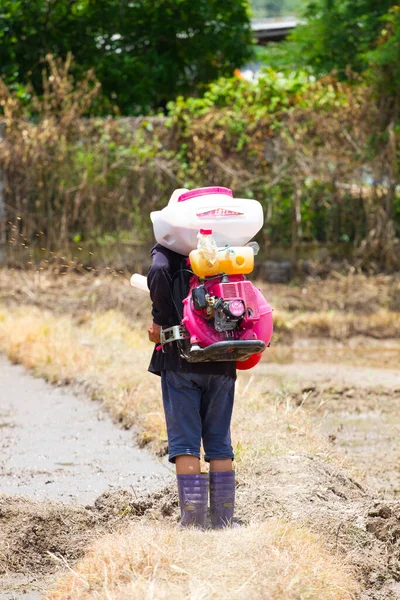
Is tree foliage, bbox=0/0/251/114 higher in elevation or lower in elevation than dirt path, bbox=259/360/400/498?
higher

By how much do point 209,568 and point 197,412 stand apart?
1116 mm

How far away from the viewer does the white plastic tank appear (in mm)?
4902

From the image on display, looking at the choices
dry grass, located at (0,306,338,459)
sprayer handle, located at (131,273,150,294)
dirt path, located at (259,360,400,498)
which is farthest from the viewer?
dirt path, located at (259,360,400,498)

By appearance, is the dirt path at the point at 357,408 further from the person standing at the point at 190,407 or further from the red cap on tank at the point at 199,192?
the red cap on tank at the point at 199,192

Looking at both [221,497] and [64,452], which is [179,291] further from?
[64,452]

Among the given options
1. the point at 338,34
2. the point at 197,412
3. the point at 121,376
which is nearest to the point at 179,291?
the point at 197,412

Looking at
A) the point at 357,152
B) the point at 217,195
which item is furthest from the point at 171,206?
the point at 357,152

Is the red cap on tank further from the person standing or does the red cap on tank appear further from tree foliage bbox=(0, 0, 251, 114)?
tree foliage bbox=(0, 0, 251, 114)

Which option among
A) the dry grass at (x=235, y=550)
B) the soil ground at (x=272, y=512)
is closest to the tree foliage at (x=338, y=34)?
the dry grass at (x=235, y=550)

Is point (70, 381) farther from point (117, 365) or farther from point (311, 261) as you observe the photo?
point (311, 261)

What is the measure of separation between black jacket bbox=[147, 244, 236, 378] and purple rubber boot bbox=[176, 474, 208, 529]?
550 mm

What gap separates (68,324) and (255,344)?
725 cm

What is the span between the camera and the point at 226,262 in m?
4.83

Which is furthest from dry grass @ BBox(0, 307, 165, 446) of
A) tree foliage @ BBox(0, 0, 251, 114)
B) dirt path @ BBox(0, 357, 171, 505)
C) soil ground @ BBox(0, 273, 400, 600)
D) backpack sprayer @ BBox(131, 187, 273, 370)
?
tree foliage @ BBox(0, 0, 251, 114)
